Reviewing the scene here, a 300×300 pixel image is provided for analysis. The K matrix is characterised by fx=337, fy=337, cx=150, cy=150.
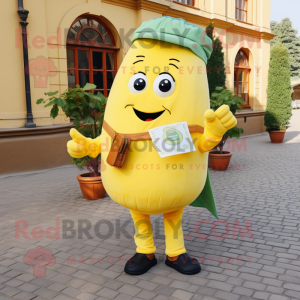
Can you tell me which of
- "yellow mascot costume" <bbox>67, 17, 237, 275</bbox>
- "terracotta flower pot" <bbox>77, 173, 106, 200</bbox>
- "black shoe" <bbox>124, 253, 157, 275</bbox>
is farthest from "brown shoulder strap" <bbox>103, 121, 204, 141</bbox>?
"terracotta flower pot" <bbox>77, 173, 106, 200</bbox>

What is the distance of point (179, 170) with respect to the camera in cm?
300

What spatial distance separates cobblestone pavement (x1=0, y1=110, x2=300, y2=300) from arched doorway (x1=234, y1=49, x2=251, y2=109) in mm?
9278

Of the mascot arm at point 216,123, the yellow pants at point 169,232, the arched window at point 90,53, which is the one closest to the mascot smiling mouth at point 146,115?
the mascot arm at point 216,123

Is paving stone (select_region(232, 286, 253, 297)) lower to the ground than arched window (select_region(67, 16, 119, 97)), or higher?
lower

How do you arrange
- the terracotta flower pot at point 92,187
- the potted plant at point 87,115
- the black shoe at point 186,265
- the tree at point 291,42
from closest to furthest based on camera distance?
the black shoe at point 186,265 → the potted plant at point 87,115 → the terracotta flower pot at point 92,187 → the tree at point 291,42

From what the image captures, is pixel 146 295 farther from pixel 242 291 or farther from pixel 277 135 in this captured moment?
pixel 277 135

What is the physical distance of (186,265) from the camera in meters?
3.40

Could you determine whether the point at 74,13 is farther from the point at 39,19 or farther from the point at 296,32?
the point at 296,32

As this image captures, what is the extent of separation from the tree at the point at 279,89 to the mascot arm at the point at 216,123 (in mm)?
10756

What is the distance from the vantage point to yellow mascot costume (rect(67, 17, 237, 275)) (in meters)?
2.96

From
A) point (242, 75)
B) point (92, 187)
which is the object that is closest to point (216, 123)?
point (92, 187)

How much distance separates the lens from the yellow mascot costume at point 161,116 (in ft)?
9.72

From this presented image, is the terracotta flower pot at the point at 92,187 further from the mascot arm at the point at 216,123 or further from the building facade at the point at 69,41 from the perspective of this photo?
the mascot arm at the point at 216,123

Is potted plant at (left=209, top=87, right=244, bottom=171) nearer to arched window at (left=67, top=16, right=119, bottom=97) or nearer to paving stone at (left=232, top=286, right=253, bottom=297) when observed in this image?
arched window at (left=67, top=16, right=119, bottom=97)
